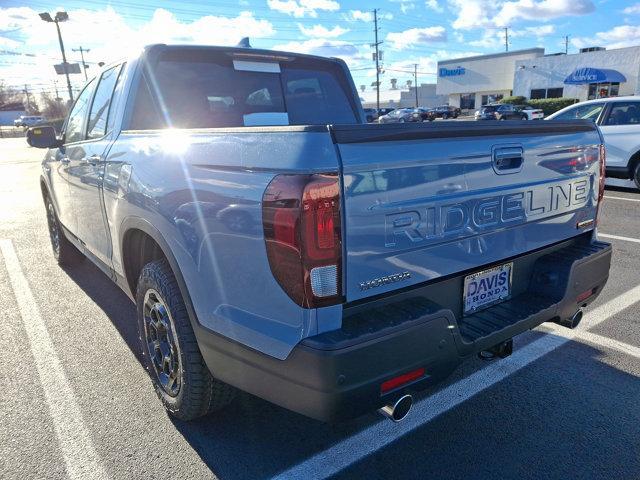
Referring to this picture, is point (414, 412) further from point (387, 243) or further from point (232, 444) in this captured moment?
point (387, 243)

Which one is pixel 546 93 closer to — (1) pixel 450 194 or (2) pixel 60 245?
(2) pixel 60 245

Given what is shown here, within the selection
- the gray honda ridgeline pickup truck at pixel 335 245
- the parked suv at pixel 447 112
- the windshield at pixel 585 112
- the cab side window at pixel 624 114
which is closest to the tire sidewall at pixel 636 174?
the cab side window at pixel 624 114

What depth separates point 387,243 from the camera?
1.93 m

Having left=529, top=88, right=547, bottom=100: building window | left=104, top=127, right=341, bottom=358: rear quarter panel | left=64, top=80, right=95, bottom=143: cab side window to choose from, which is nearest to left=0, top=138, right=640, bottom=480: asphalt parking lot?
left=104, top=127, right=341, bottom=358: rear quarter panel

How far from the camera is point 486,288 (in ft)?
8.20

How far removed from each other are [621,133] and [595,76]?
1447 inches

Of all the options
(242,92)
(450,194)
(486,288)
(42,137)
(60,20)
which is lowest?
(486,288)

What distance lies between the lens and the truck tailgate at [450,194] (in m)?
1.86

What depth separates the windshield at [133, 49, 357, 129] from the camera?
10.9ft

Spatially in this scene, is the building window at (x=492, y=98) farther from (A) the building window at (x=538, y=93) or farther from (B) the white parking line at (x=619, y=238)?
(B) the white parking line at (x=619, y=238)

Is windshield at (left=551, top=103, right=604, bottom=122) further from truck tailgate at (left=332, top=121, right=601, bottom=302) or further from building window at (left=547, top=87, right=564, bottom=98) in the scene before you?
building window at (left=547, top=87, right=564, bottom=98)

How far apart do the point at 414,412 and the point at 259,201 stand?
1662mm

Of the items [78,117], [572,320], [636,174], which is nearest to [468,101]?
[636,174]

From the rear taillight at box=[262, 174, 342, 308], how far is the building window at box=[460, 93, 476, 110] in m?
66.6
